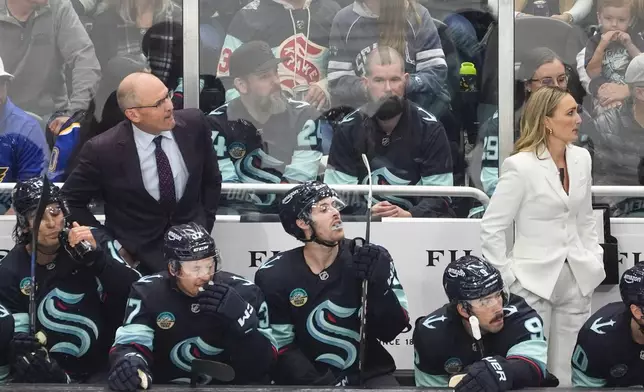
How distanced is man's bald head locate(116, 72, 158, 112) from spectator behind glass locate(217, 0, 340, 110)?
46cm

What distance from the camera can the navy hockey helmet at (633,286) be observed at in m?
5.14

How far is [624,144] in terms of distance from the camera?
611cm

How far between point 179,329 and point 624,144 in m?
2.25

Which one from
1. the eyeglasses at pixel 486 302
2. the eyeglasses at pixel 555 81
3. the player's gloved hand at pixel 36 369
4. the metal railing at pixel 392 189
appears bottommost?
the player's gloved hand at pixel 36 369

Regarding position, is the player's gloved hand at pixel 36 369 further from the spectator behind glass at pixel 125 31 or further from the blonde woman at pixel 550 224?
the blonde woman at pixel 550 224

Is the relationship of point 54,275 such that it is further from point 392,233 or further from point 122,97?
point 392,233

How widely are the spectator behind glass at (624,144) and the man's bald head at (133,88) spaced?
202cm

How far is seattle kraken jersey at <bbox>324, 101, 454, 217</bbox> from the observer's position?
5996mm

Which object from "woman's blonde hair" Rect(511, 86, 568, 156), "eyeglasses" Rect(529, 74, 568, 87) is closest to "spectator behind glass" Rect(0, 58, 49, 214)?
"woman's blonde hair" Rect(511, 86, 568, 156)

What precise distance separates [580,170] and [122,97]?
1966 mm

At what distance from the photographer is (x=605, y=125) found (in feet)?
20.1

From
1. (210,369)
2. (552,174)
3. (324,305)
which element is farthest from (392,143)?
(210,369)

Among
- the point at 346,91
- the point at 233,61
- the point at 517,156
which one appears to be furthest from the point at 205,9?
the point at 517,156

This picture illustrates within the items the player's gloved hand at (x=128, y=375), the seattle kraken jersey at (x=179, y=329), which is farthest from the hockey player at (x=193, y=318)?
the player's gloved hand at (x=128, y=375)
